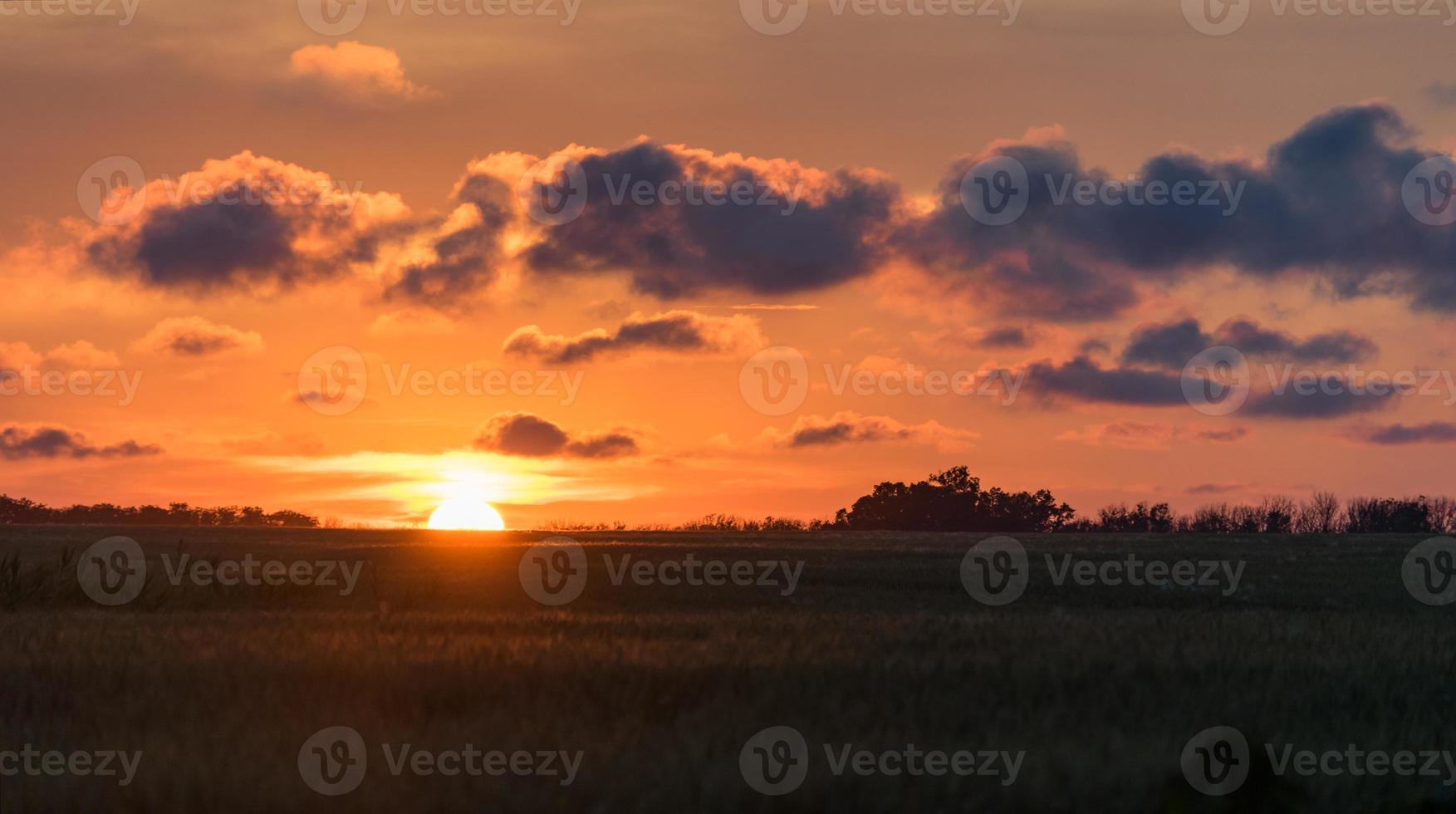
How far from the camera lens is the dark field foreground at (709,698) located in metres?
8.59

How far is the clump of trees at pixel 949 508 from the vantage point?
9288 cm

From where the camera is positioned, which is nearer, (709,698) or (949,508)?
(709,698)

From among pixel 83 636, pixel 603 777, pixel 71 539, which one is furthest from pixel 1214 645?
pixel 71 539

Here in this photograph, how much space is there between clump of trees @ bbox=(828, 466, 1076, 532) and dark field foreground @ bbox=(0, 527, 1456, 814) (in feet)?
230

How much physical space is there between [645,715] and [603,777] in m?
2.48

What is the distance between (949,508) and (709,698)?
87.6 meters

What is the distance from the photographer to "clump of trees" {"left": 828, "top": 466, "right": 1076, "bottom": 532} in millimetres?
92875

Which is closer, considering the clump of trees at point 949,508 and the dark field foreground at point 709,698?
the dark field foreground at point 709,698

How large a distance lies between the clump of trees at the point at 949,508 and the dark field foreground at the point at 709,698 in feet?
230

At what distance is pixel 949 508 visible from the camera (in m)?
98.1

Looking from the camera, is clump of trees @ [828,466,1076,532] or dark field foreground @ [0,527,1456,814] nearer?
A: dark field foreground @ [0,527,1456,814]

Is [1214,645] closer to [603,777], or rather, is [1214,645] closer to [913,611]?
[913,611]

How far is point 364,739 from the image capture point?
32.6 ft

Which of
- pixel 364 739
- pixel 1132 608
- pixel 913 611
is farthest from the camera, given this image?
pixel 1132 608
